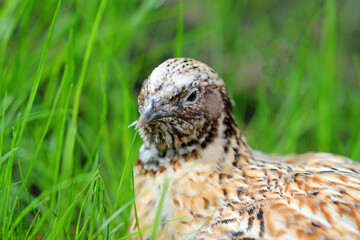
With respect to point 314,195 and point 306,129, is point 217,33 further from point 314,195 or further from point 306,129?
point 314,195

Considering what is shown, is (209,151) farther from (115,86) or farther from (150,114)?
(115,86)

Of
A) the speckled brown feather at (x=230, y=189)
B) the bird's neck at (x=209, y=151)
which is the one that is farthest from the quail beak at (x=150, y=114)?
the bird's neck at (x=209, y=151)

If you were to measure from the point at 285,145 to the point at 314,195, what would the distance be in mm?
1315

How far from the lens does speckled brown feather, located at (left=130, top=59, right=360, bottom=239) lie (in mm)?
2000

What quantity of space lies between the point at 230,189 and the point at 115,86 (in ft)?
5.59

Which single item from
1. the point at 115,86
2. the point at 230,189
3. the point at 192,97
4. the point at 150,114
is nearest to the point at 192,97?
the point at 192,97

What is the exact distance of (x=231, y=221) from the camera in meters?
2.08

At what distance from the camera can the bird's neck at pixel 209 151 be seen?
2.30 meters

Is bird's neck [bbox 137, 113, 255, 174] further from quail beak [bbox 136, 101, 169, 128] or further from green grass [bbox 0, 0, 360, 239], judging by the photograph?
quail beak [bbox 136, 101, 169, 128]

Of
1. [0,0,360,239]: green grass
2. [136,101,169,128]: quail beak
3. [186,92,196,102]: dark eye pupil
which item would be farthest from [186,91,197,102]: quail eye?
[0,0,360,239]: green grass

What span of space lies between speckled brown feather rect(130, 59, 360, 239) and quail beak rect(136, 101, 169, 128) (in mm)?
70

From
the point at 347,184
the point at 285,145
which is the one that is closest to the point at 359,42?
the point at 285,145

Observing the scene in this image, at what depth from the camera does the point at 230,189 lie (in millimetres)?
2236

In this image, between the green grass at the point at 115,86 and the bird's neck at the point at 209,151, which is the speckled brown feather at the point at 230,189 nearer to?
the bird's neck at the point at 209,151
